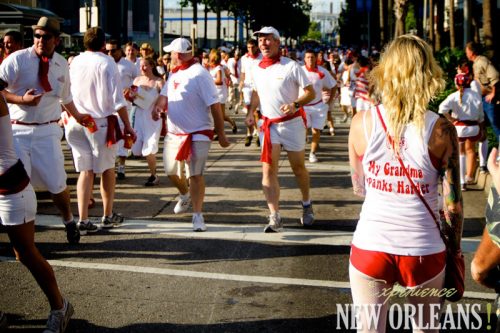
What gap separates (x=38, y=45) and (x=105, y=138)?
1.42 metres

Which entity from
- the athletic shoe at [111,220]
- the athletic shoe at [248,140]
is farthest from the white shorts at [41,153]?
the athletic shoe at [248,140]

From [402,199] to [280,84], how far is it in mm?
4757

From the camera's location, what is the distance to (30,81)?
694 centimetres

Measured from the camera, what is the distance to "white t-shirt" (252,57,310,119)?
8195 millimetres

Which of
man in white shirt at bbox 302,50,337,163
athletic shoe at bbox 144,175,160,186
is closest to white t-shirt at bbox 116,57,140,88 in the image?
athletic shoe at bbox 144,175,160,186

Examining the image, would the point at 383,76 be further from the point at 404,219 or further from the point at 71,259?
the point at 71,259

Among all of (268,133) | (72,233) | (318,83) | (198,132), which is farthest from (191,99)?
(318,83)

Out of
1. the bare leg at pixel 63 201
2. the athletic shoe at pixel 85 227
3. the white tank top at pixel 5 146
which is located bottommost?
the athletic shoe at pixel 85 227

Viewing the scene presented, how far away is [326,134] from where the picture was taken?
60.0ft

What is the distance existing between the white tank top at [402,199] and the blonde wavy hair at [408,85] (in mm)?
50

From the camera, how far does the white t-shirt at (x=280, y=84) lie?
26.9 ft

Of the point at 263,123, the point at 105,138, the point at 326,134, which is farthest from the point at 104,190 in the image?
the point at 326,134

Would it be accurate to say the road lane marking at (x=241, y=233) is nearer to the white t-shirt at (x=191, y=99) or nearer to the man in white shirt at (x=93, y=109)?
the man in white shirt at (x=93, y=109)

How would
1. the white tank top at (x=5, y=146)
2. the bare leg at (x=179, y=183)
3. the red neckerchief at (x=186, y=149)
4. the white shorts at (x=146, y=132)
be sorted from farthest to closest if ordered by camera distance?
1. the white shorts at (x=146, y=132)
2. the bare leg at (x=179, y=183)
3. the red neckerchief at (x=186, y=149)
4. the white tank top at (x=5, y=146)
